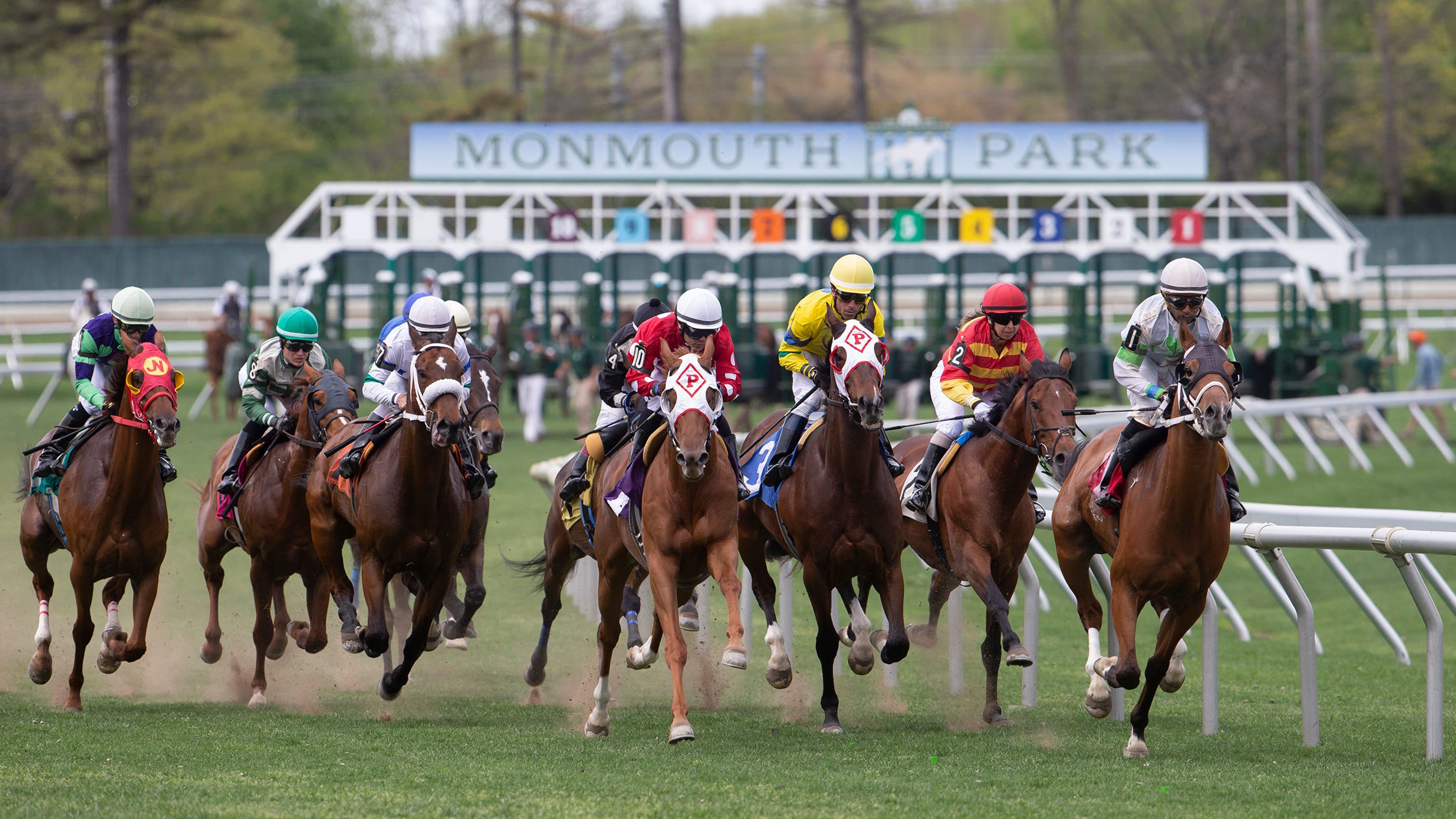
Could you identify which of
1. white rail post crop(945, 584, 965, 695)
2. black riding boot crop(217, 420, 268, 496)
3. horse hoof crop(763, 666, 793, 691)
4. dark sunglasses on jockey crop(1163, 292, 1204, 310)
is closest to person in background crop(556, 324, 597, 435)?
black riding boot crop(217, 420, 268, 496)

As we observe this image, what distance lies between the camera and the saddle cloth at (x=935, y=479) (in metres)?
7.91

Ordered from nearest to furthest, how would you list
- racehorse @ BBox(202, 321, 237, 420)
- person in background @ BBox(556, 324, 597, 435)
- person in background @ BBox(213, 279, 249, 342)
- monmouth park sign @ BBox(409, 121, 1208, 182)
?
person in background @ BBox(556, 324, 597, 435) < racehorse @ BBox(202, 321, 237, 420) < person in background @ BBox(213, 279, 249, 342) < monmouth park sign @ BBox(409, 121, 1208, 182)

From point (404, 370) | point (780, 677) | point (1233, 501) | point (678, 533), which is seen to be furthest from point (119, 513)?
point (1233, 501)

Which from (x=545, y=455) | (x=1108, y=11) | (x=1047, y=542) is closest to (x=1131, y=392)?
(x=1047, y=542)

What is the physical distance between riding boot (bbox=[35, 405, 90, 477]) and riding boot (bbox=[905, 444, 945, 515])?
4.19 metres

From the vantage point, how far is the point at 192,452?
60.2ft

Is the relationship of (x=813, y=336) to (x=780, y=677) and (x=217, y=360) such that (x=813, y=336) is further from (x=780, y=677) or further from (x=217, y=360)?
(x=217, y=360)

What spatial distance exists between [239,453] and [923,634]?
12.4 feet

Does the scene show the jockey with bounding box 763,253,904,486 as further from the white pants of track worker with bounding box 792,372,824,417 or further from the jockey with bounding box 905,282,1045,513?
the jockey with bounding box 905,282,1045,513

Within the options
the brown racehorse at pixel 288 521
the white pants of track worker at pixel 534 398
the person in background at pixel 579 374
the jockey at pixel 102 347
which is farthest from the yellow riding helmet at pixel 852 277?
the white pants of track worker at pixel 534 398

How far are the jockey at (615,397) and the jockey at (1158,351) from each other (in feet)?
7.25

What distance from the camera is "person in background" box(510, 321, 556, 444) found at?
20.8 m

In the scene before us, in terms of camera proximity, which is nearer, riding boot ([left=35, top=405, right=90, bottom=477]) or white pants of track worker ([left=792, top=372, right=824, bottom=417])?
white pants of track worker ([left=792, top=372, right=824, bottom=417])

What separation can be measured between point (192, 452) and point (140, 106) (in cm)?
2797
